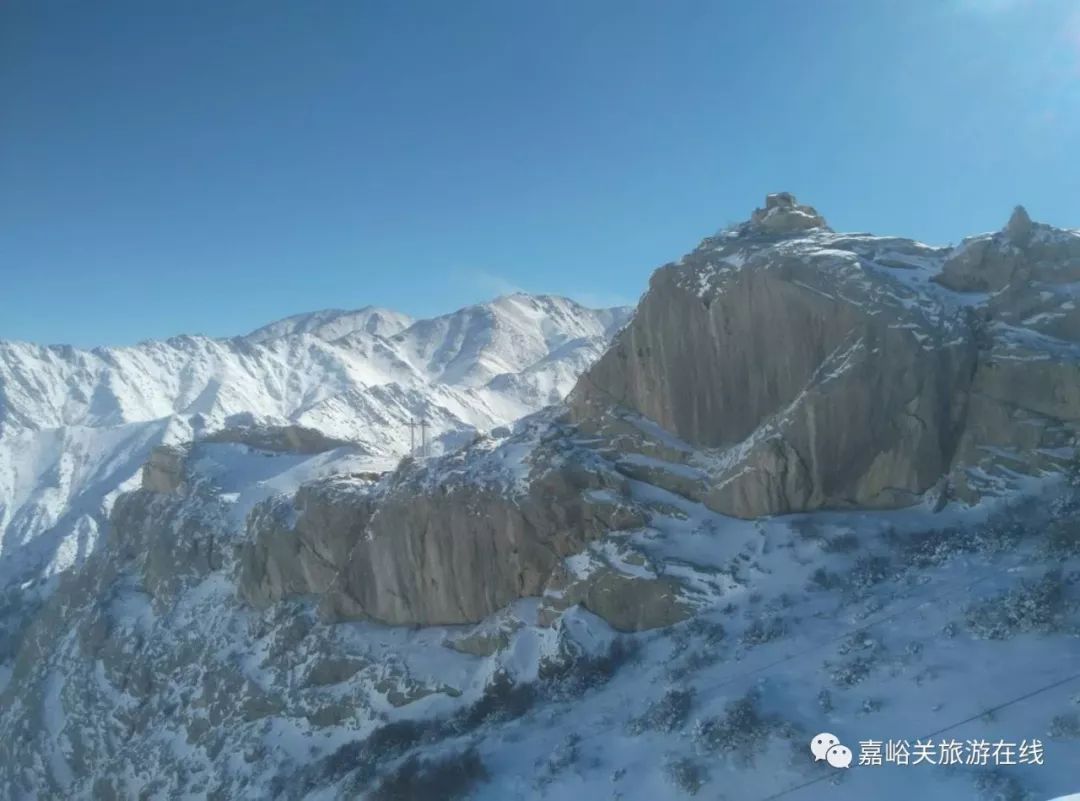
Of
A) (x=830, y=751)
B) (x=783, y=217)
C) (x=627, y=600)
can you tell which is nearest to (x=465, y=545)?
(x=627, y=600)

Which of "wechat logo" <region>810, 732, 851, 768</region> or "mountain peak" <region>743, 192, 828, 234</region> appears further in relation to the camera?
"mountain peak" <region>743, 192, 828, 234</region>

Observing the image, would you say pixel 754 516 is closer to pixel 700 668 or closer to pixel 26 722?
pixel 700 668

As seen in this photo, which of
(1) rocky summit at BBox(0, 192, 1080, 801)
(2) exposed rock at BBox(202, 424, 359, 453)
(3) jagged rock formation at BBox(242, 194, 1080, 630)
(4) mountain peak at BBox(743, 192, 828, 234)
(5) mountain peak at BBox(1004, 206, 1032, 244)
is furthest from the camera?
(2) exposed rock at BBox(202, 424, 359, 453)

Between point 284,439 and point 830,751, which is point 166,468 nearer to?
point 284,439

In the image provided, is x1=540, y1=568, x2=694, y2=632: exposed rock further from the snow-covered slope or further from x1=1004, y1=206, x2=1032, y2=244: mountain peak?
x1=1004, y1=206, x2=1032, y2=244: mountain peak

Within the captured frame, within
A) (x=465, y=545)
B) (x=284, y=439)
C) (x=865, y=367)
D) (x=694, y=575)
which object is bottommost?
(x=694, y=575)

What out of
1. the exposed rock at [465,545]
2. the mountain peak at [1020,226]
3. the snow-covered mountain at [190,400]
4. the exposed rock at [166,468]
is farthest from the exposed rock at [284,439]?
the mountain peak at [1020,226]

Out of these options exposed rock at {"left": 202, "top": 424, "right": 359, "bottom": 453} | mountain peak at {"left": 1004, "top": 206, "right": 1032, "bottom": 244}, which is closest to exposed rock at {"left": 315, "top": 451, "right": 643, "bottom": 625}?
mountain peak at {"left": 1004, "top": 206, "right": 1032, "bottom": 244}
